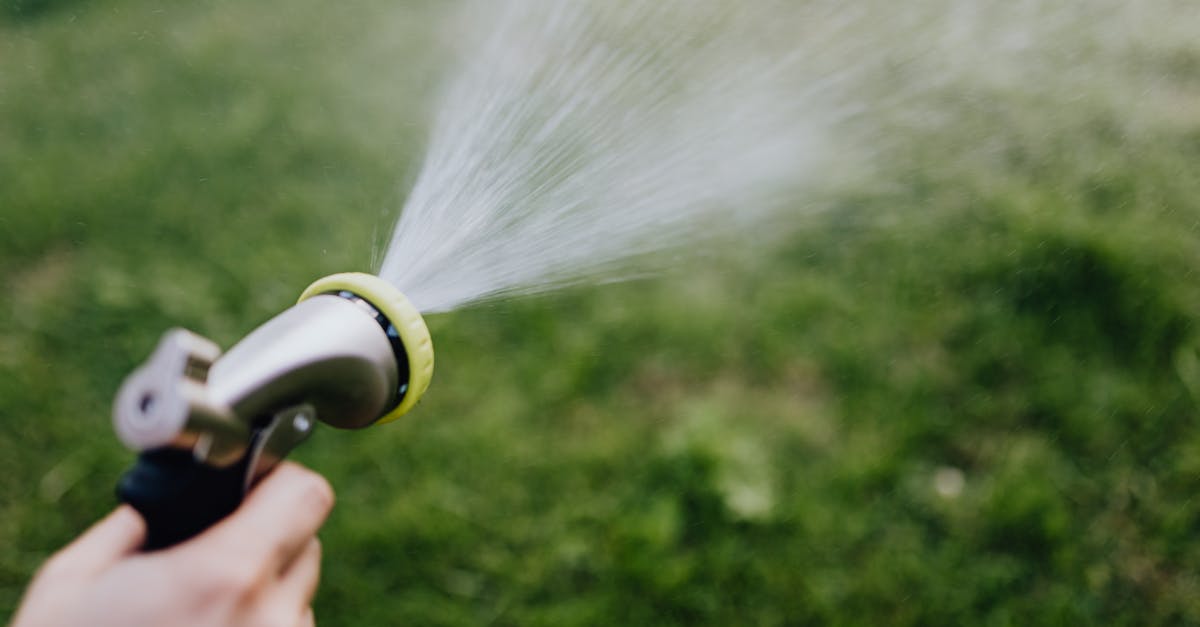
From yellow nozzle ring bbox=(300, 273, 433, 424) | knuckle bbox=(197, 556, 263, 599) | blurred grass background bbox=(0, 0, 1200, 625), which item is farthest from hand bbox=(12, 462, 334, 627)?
blurred grass background bbox=(0, 0, 1200, 625)

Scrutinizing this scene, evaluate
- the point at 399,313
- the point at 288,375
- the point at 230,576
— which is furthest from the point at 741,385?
the point at 230,576

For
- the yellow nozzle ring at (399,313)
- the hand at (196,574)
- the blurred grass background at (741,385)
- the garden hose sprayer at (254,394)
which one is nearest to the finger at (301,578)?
the hand at (196,574)

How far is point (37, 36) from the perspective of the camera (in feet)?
13.5

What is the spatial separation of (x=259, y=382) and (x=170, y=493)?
0.17 meters

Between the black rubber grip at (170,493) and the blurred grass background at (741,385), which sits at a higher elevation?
the black rubber grip at (170,493)

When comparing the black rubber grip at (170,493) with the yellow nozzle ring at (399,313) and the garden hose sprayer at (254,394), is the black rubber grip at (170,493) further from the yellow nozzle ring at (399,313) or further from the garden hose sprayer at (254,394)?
the yellow nozzle ring at (399,313)

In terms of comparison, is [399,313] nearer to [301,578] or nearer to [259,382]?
[259,382]

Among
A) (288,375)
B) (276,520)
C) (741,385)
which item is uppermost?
(288,375)

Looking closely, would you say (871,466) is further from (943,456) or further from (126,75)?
(126,75)

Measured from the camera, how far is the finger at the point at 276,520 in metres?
1.08

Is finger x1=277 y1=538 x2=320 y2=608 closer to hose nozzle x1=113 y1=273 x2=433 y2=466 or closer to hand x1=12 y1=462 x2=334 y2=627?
hand x1=12 y1=462 x2=334 y2=627

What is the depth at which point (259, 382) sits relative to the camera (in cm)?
115

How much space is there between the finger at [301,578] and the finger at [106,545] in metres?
0.18

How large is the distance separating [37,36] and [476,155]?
297cm
